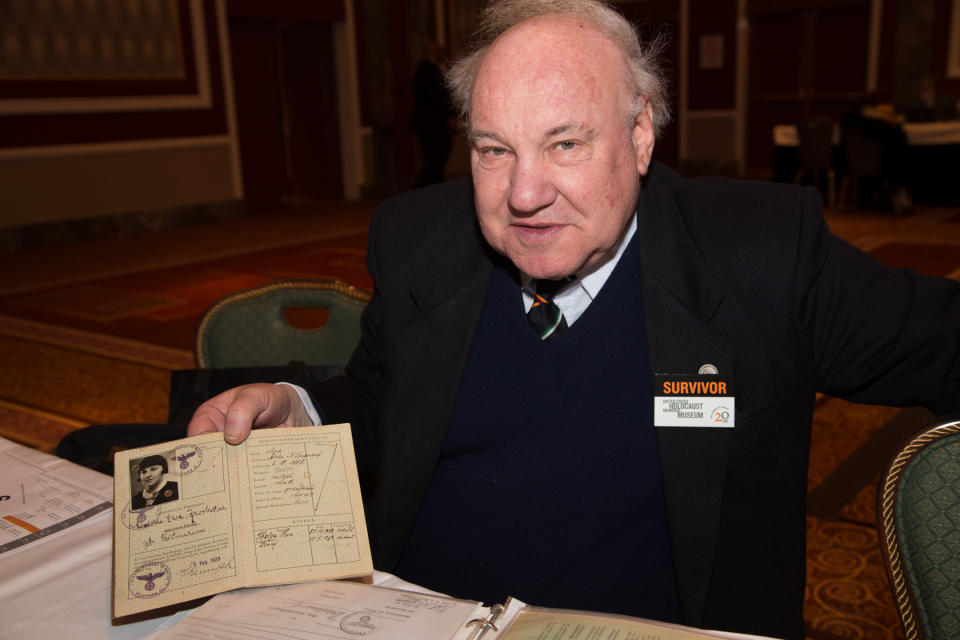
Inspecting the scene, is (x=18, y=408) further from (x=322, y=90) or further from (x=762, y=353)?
(x=322, y=90)

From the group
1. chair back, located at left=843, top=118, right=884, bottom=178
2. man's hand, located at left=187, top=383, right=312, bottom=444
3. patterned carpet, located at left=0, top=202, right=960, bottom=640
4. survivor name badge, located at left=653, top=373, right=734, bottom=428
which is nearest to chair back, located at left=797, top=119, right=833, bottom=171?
chair back, located at left=843, top=118, right=884, bottom=178

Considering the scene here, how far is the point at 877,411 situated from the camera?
3531 millimetres

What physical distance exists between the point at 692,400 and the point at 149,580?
0.81 m

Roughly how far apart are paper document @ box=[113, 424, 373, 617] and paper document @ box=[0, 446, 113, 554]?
11.8 inches

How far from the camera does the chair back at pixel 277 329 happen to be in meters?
1.99

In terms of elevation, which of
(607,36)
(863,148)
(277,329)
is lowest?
(277,329)

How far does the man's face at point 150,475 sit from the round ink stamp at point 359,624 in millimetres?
294

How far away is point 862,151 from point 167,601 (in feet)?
30.7

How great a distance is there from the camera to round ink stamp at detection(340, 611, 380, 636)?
867 mm

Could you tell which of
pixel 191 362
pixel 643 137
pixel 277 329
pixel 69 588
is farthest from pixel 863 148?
pixel 69 588

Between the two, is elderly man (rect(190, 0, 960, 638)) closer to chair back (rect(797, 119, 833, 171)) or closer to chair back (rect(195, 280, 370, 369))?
chair back (rect(195, 280, 370, 369))

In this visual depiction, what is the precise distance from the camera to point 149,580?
3.04ft

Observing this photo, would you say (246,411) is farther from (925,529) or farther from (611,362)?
(925,529)

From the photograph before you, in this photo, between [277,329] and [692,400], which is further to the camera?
[277,329]
